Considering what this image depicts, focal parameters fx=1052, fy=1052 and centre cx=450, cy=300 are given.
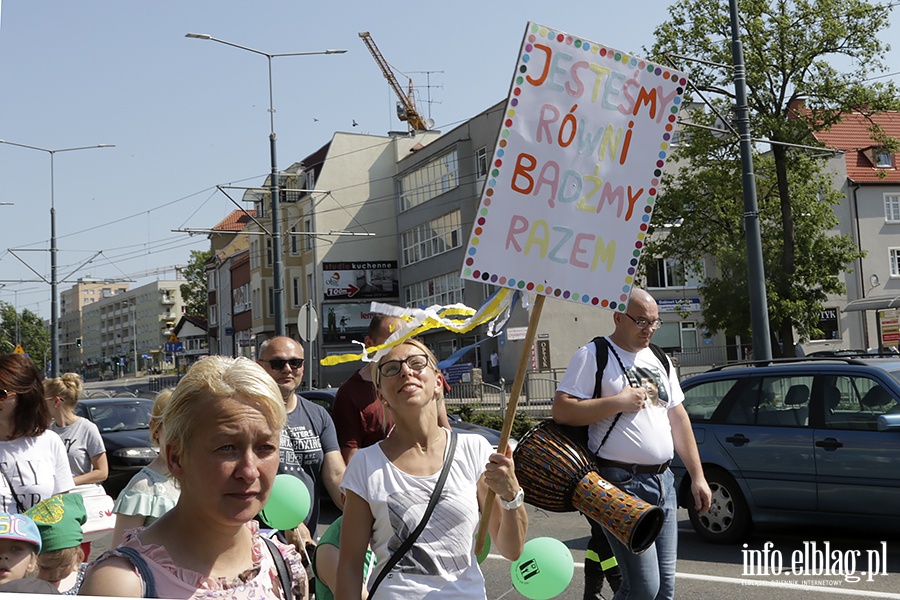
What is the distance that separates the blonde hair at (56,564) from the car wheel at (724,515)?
20.7ft

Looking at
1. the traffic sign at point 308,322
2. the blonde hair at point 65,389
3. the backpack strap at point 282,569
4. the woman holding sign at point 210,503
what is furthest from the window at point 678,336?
the woman holding sign at point 210,503

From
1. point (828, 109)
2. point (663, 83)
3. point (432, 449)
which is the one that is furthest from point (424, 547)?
point (828, 109)

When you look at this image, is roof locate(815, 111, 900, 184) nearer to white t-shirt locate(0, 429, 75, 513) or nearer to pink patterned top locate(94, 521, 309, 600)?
white t-shirt locate(0, 429, 75, 513)

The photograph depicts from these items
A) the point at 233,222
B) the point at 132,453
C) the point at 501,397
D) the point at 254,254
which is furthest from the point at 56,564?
the point at 233,222

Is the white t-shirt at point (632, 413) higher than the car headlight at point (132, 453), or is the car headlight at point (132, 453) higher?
the white t-shirt at point (632, 413)

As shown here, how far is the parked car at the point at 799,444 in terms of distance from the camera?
8.38m

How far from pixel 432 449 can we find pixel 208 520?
1393 mm

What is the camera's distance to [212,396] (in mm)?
2232

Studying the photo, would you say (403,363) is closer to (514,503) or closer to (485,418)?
(514,503)

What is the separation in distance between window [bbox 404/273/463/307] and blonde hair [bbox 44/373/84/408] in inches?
1697

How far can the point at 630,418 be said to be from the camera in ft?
16.7

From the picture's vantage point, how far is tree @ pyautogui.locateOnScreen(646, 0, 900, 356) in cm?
3203

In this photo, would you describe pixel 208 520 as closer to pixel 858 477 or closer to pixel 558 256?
pixel 558 256

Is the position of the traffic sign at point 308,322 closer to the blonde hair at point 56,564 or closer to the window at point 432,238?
the blonde hair at point 56,564
